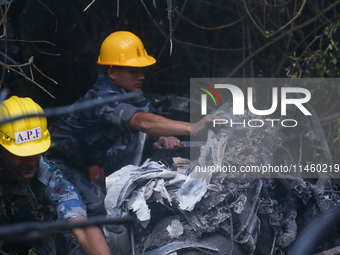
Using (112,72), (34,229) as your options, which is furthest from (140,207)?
(34,229)

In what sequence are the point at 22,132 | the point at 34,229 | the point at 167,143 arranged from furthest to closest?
the point at 167,143 → the point at 22,132 → the point at 34,229

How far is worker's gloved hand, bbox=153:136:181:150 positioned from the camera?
2.79 m

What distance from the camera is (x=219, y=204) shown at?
6.57ft

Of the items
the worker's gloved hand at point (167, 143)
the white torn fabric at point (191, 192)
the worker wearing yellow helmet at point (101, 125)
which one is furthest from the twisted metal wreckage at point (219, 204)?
the worker wearing yellow helmet at point (101, 125)

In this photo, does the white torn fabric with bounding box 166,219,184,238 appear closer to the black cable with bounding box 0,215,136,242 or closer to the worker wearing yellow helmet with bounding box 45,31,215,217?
the worker wearing yellow helmet with bounding box 45,31,215,217

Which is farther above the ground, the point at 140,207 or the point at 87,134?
the point at 87,134

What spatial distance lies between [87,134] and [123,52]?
75 cm

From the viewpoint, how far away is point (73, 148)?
2.75 metres

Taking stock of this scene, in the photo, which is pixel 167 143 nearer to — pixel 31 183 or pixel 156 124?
pixel 156 124

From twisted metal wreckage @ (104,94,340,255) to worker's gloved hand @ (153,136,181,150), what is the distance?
377 millimetres

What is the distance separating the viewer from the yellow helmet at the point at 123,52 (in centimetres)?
271

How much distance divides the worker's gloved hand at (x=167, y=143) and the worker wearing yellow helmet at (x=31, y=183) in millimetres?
935

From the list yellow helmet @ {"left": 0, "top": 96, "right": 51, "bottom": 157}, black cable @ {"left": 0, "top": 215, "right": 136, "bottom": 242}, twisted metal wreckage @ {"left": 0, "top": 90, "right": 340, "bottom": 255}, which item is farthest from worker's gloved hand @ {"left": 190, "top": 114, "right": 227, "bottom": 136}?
black cable @ {"left": 0, "top": 215, "right": 136, "bottom": 242}

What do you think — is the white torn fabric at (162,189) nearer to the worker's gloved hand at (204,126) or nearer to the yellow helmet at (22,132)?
the worker's gloved hand at (204,126)
